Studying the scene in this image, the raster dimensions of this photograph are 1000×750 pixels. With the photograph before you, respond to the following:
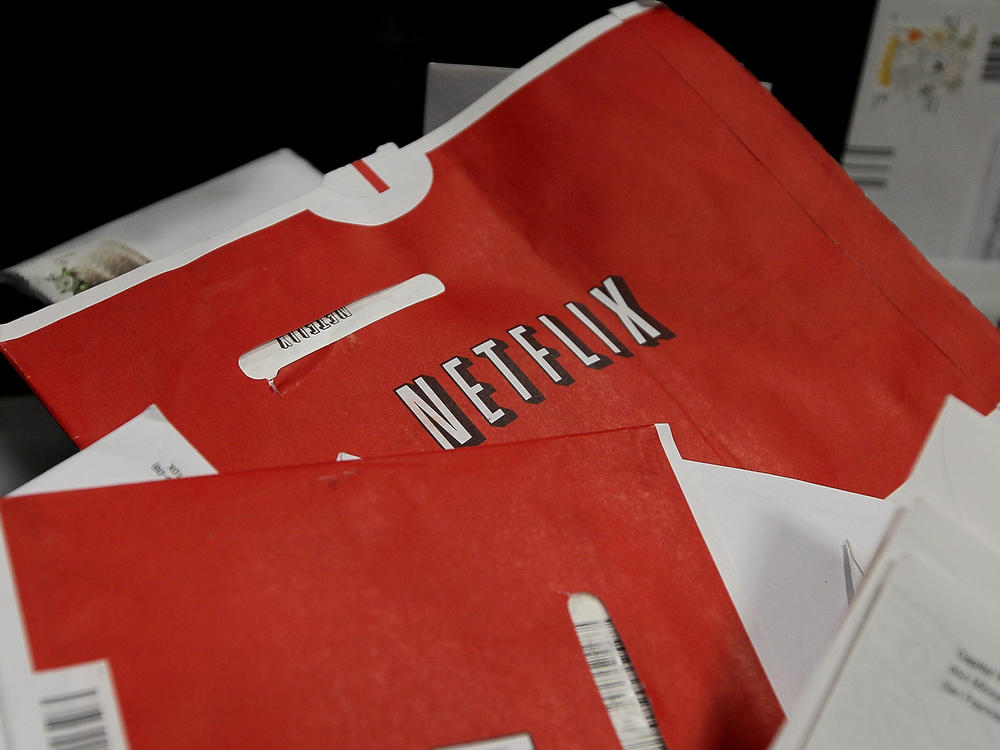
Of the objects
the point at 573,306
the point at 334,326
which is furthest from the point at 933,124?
the point at 334,326

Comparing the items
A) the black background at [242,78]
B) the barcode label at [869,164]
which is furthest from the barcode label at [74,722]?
the barcode label at [869,164]

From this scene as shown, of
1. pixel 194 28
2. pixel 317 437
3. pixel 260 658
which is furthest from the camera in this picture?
pixel 194 28

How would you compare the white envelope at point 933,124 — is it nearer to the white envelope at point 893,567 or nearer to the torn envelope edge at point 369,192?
the torn envelope edge at point 369,192

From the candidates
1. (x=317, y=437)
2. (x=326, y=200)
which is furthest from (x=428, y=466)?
(x=326, y=200)

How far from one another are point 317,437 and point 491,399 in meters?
0.08

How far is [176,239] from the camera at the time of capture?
0.47 m

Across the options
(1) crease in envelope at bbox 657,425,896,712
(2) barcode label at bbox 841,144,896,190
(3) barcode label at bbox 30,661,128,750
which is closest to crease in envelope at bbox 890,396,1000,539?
(1) crease in envelope at bbox 657,425,896,712

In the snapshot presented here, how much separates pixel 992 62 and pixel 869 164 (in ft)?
0.33

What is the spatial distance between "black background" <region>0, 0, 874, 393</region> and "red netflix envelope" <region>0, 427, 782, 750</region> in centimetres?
45

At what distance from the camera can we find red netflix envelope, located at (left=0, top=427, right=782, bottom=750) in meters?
0.26

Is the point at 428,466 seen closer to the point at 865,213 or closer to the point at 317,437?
the point at 317,437

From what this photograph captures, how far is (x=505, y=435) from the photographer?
382 mm

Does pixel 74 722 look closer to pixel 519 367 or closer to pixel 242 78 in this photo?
pixel 519 367

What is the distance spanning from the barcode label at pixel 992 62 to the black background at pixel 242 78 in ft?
0.27
